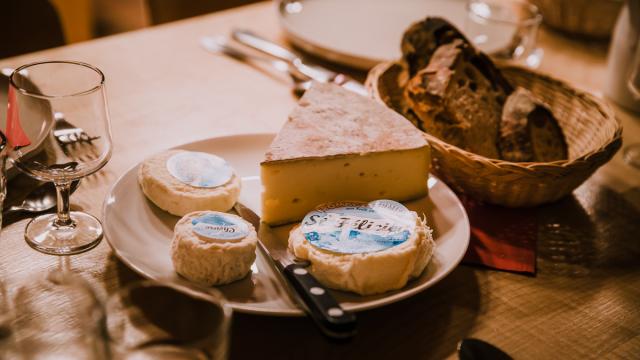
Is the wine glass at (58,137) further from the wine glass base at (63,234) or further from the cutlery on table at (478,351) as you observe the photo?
the cutlery on table at (478,351)

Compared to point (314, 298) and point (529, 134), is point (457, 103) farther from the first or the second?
point (314, 298)

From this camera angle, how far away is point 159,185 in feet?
3.43

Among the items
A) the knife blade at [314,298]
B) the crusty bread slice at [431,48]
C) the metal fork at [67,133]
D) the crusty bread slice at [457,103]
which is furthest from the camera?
the crusty bread slice at [431,48]

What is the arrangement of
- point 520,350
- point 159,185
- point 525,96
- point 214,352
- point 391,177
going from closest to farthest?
point 214,352, point 520,350, point 159,185, point 391,177, point 525,96

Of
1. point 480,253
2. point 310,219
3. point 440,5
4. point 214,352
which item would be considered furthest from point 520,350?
point 440,5

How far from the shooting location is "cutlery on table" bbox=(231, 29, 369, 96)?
5.15 feet

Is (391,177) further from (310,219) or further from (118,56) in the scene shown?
(118,56)

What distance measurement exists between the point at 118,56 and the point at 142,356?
1162mm

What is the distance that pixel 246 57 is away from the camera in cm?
175

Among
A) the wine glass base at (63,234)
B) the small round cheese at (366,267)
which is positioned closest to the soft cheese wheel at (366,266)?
the small round cheese at (366,267)

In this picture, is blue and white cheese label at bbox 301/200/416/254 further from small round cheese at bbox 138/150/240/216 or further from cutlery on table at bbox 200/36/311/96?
cutlery on table at bbox 200/36/311/96

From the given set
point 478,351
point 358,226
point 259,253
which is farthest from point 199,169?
point 478,351

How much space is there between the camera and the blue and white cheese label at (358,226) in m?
0.91

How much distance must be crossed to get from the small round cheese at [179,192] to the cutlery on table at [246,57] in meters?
0.60
